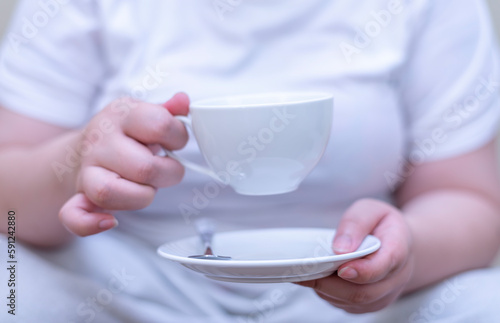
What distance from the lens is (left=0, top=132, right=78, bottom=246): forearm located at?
681mm

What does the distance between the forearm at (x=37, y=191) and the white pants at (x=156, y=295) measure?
0.03 meters

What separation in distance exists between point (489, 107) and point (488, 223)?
169 mm

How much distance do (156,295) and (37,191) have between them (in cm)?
19

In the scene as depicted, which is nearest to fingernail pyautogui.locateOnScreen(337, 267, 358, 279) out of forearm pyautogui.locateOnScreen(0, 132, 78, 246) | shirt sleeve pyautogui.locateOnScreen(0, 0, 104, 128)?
forearm pyautogui.locateOnScreen(0, 132, 78, 246)

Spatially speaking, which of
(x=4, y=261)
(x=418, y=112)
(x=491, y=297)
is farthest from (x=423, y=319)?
(x=4, y=261)

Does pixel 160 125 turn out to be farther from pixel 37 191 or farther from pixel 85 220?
pixel 37 191

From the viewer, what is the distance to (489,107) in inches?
32.5

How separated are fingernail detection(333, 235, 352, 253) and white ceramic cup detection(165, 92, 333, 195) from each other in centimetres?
7

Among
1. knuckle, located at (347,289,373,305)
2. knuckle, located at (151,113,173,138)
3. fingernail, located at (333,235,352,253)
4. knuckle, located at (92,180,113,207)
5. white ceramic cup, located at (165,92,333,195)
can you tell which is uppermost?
knuckle, located at (151,113,173,138)

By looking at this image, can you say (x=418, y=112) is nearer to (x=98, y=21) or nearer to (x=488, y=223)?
(x=488, y=223)

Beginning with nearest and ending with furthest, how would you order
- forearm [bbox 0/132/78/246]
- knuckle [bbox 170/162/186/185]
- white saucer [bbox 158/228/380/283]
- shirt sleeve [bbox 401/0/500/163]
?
white saucer [bbox 158/228/380/283], knuckle [bbox 170/162/186/185], forearm [bbox 0/132/78/246], shirt sleeve [bbox 401/0/500/163]

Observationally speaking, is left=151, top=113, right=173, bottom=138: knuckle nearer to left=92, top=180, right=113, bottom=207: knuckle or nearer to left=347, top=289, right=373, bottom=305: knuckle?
left=92, top=180, right=113, bottom=207: knuckle

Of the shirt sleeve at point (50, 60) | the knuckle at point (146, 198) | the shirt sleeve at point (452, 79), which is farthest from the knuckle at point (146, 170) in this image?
the shirt sleeve at point (452, 79)

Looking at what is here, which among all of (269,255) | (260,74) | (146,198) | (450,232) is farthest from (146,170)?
(450,232)
